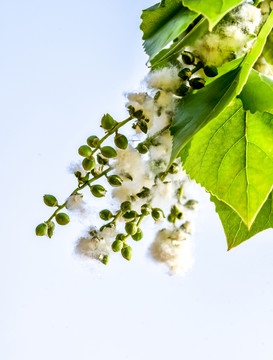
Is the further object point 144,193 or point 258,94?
point 144,193

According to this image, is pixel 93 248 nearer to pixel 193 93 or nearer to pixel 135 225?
pixel 135 225

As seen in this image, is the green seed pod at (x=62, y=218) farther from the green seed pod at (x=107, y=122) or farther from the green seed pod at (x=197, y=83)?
the green seed pod at (x=197, y=83)

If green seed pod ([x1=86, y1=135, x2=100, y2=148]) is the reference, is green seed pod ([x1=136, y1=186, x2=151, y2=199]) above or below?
below

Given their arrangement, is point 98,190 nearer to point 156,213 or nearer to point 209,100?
point 156,213

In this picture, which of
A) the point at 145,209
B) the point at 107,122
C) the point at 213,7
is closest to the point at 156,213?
the point at 145,209

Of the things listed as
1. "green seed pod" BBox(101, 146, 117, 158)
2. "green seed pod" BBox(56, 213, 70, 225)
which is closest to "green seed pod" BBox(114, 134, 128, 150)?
"green seed pod" BBox(101, 146, 117, 158)

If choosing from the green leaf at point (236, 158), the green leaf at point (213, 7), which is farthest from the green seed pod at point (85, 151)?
the green leaf at point (213, 7)

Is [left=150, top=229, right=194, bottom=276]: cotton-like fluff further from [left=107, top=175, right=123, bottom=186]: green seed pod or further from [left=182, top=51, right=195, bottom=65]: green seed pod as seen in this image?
[left=182, top=51, right=195, bottom=65]: green seed pod
